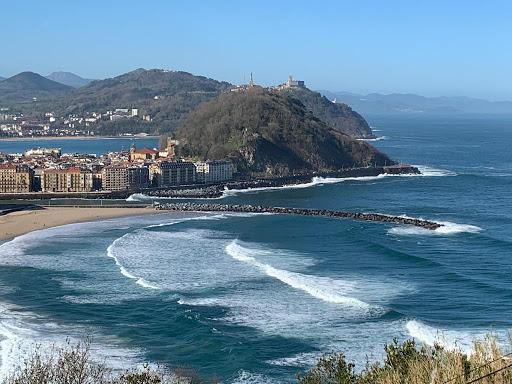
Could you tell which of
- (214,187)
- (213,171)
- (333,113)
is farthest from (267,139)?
(333,113)

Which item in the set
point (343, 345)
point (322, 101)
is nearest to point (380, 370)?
point (343, 345)

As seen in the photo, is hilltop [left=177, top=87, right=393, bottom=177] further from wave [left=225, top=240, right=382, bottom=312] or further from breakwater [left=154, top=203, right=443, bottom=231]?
wave [left=225, top=240, right=382, bottom=312]

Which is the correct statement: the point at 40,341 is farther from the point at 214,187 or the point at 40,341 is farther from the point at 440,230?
the point at 214,187

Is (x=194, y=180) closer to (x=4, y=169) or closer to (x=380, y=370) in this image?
(x=4, y=169)

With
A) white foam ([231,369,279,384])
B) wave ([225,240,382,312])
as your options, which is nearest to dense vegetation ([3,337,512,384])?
white foam ([231,369,279,384])

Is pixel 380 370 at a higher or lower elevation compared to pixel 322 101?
lower

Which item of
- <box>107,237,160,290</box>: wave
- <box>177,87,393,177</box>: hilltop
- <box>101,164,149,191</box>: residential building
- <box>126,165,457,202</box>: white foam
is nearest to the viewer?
<box>107,237,160,290</box>: wave

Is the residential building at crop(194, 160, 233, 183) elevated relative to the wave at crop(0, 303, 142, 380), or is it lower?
elevated
